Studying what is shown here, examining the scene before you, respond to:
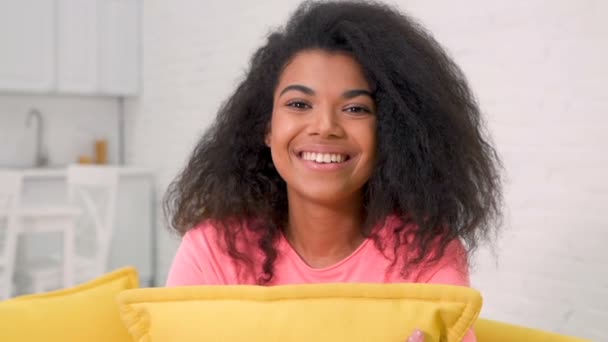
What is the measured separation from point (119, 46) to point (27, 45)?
23.2 inches

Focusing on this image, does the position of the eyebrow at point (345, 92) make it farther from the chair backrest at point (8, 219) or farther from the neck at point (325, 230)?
the chair backrest at point (8, 219)

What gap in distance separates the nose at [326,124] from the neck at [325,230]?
15 centimetres

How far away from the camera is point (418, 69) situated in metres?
1.39

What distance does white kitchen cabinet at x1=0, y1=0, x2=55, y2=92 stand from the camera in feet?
14.5

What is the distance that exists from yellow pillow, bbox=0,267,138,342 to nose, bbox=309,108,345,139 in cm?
44

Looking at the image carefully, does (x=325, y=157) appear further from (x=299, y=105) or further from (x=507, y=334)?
(x=507, y=334)

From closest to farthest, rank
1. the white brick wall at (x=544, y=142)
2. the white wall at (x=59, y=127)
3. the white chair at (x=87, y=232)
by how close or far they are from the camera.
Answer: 1. the white brick wall at (x=544, y=142)
2. the white chair at (x=87, y=232)
3. the white wall at (x=59, y=127)

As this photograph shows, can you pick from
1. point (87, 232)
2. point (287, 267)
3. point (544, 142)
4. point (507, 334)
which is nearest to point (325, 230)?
point (287, 267)

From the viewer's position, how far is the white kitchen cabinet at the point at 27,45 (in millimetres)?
4410

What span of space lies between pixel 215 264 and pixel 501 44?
1574 mm

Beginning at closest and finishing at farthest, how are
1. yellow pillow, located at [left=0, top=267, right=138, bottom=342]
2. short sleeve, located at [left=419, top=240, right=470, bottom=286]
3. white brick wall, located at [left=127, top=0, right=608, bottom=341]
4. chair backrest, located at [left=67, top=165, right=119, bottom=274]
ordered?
yellow pillow, located at [left=0, top=267, right=138, bottom=342] < short sleeve, located at [left=419, top=240, right=470, bottom=286] < white brick wall, located at [left=127, top=0, right=608, bottom=341] < chair backrest, located at [left=67, top=165, right=119, bottom=274]

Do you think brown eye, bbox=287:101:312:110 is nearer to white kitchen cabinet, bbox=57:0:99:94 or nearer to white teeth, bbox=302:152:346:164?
white teeth, bbox=302:152:346:164

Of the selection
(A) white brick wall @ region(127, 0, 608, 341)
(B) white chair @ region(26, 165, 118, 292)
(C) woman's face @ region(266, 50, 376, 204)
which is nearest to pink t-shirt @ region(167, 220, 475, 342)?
(C) woman's face @ region(266, 50, 376, 204)

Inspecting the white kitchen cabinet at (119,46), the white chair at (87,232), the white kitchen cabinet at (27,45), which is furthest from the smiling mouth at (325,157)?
the white kitchen cabinet at (119,46)
